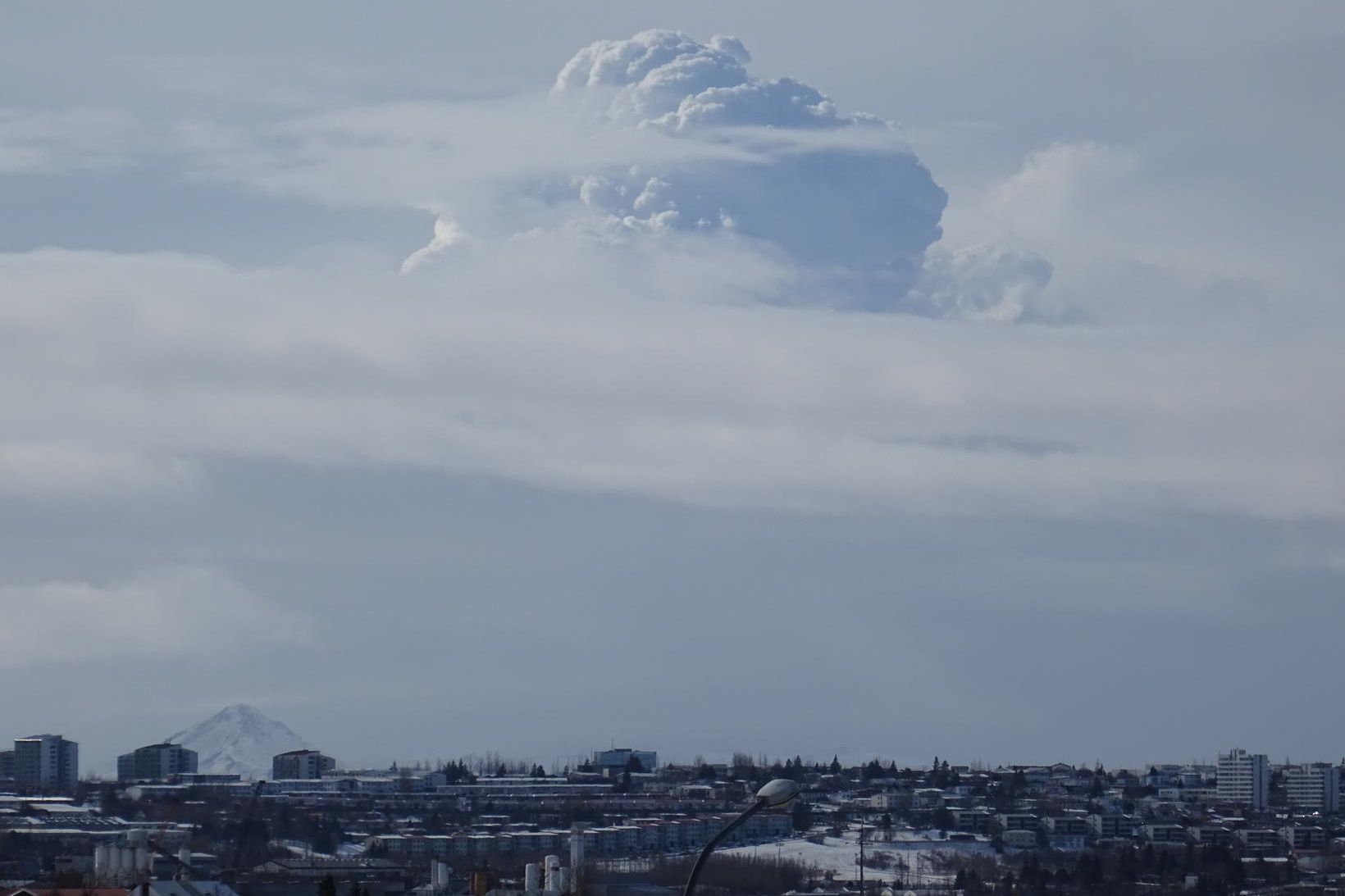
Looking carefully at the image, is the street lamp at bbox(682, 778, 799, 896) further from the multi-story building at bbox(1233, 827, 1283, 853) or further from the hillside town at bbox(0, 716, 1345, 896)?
the multi-story building at bbox(1233, 827, 1283, 853)

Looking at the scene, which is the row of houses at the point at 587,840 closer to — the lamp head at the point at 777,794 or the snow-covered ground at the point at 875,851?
the snow-covered ground at the point at 875,851

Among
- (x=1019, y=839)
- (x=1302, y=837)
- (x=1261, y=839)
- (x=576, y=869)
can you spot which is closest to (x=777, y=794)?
(x=576, y=869)

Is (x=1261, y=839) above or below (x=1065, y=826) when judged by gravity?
below

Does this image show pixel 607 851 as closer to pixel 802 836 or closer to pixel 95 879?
pixel 802 836

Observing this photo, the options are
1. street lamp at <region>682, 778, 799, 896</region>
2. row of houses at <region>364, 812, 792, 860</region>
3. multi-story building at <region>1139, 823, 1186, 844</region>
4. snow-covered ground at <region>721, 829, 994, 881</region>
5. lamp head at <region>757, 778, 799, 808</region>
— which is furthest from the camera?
multi-story building at <region>1139, 823, 1186, 844</region>

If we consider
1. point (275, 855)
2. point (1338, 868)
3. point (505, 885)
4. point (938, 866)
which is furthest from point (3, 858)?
point (1338, 868)

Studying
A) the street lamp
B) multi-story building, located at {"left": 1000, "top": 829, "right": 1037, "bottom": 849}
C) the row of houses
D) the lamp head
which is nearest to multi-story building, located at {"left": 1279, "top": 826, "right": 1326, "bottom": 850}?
multi-story building, located at {"left": 1000, "top": 829, "right": 1037, "bottom": 849}

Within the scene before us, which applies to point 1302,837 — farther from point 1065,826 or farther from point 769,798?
point 769,798
